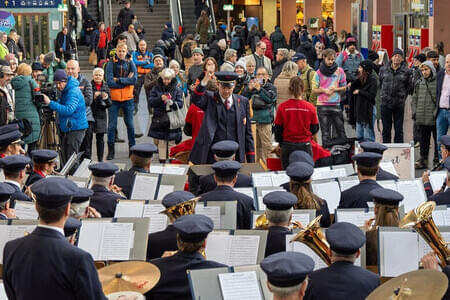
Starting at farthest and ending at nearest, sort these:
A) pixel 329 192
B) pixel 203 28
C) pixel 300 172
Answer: pixel 203 28 < pixel 329 192 < pixel 300 172

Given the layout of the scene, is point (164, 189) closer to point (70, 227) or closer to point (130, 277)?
point (70, 227)

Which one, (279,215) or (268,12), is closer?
(279,215)

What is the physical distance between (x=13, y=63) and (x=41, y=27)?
12785 millimetres

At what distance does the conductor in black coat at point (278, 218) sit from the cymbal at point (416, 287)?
221cm

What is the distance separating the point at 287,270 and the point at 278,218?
2006 millimetres

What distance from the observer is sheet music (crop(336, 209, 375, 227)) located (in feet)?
25.5

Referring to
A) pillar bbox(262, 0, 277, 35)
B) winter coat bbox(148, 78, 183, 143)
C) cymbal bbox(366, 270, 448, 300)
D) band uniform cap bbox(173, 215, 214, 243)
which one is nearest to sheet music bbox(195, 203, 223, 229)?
band uniform cap bbox(173, 215, 214, 243)

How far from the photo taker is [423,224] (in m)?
6.40

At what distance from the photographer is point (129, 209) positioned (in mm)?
8234

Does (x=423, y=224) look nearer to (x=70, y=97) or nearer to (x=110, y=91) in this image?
(x=70, y=97)

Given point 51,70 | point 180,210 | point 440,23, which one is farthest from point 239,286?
point 440,23

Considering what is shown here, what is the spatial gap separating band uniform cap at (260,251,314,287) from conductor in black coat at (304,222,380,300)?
1.41ft

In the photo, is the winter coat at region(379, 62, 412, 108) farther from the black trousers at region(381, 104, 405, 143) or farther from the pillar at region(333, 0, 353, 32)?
the pillar at region(333, 0, 353, 32)

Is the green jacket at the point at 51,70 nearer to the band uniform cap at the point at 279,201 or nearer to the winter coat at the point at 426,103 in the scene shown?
the winter coat at the point at 426,103
